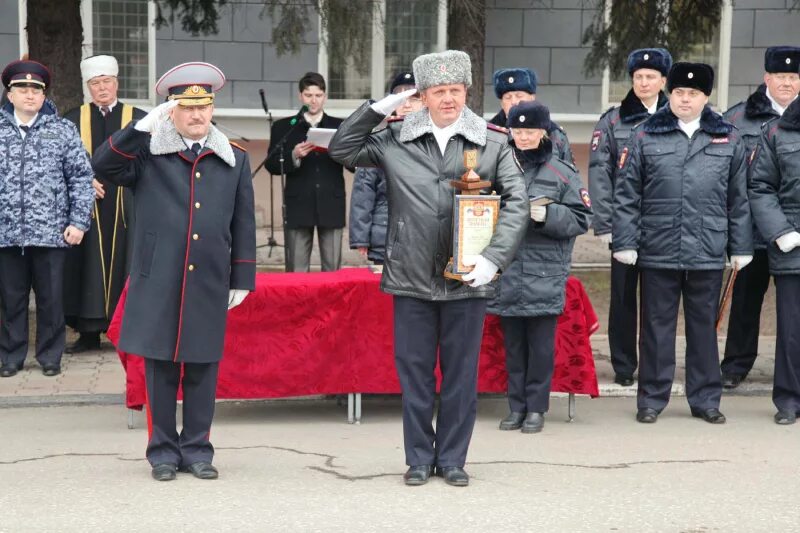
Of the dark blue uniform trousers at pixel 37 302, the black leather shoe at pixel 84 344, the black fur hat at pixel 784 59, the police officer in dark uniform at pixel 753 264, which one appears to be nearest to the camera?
the black fur hat at pixel 784 59

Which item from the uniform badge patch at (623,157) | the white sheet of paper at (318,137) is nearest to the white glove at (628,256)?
the uniform badge patch at (623,157)

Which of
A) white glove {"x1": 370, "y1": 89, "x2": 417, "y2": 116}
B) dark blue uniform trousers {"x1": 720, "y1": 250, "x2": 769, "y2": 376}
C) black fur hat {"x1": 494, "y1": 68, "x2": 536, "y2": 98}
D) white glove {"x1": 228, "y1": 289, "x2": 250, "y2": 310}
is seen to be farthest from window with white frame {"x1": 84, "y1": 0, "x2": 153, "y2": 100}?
white glove {"x1": 370, "y1": 89, "x2": 417, "y2": 116}

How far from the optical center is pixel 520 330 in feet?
25.9

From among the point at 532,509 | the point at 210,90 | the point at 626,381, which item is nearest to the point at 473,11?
the point at 626,381

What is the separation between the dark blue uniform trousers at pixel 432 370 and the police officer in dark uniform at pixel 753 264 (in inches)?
117

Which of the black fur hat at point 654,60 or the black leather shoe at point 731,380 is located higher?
the black fur hat at point 654,60

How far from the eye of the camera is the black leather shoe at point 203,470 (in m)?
6.58

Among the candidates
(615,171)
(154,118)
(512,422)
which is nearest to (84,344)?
(512,422)

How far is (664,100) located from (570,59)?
7.74m

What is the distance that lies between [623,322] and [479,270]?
3.20m

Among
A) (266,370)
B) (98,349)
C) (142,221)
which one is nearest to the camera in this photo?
(142,221)

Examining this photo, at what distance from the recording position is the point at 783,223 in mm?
8109

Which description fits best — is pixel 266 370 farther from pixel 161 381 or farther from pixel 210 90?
pixel 210 90

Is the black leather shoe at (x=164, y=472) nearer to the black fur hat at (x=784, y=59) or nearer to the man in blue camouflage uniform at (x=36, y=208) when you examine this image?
the man in blue camouflage uniform at (x=36, y=208)
